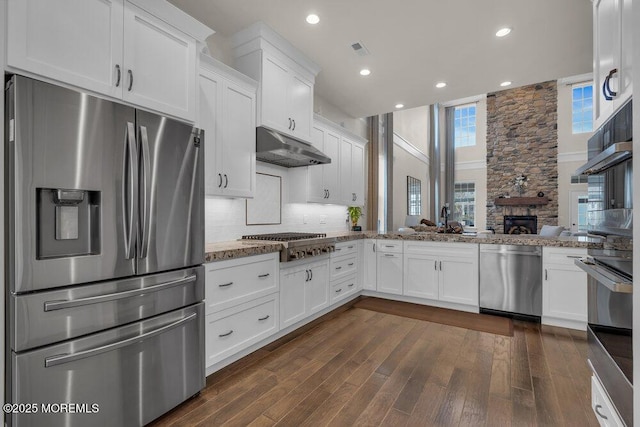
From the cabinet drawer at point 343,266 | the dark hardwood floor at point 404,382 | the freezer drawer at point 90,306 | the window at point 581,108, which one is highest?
the window at point 581,108

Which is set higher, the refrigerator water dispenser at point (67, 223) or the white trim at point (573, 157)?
the white trim at point (573, 157)

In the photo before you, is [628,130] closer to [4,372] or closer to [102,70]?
[102,70]

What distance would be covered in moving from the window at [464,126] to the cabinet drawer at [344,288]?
33.4 ft

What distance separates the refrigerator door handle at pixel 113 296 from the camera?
1.34 meters

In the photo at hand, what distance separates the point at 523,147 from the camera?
32.2 ft

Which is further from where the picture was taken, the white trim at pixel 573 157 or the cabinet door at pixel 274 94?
the white trim at pixel 573 157

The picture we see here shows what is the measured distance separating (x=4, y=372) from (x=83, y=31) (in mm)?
1625

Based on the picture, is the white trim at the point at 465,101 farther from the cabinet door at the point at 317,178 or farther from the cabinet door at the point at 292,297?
Result: the cabinet door at the point at 292,297

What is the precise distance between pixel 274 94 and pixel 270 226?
1.48 metres

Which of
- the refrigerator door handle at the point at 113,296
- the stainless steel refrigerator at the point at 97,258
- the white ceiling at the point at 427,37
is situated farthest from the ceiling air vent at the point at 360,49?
the refrigerator door handle at the point at 113,296

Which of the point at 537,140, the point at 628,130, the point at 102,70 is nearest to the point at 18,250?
the point at 102,70

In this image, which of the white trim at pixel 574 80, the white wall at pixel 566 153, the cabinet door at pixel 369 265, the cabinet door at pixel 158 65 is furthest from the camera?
the white wall at pixel 566 153

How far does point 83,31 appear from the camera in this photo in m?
1.54

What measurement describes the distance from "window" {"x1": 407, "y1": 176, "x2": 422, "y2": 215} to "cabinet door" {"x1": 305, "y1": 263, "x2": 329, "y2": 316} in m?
6.20
